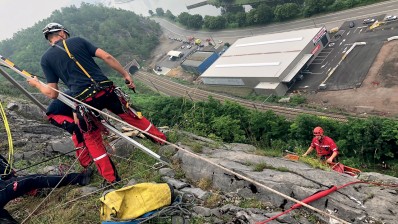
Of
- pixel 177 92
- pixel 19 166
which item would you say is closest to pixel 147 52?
pixel 177 92

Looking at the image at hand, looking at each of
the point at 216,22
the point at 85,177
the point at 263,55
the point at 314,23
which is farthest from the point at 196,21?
the point at 85,177

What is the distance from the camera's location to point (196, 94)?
185ft

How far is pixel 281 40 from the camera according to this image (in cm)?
5178

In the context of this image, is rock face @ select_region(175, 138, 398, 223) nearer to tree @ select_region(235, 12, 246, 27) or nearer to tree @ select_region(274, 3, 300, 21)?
tree @ select_region(274, 3, 300, 21)

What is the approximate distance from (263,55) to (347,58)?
39.0 ft

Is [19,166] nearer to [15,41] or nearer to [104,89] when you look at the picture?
[104,89]

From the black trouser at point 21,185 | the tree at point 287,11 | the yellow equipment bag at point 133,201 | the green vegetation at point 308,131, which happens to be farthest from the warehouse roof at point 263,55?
the yellow equipment bag at point 133,201

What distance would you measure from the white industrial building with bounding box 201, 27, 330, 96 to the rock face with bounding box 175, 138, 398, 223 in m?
38.2

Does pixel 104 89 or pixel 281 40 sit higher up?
pixel 104 89

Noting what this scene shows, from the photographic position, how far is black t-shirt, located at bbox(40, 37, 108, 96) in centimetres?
629

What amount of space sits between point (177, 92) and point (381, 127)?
39.6 metres

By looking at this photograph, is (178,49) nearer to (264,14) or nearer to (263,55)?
(264,14)

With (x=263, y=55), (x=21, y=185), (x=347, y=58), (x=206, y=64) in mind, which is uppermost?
(x=21, y=185)

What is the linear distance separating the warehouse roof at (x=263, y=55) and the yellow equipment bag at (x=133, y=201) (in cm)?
4067
